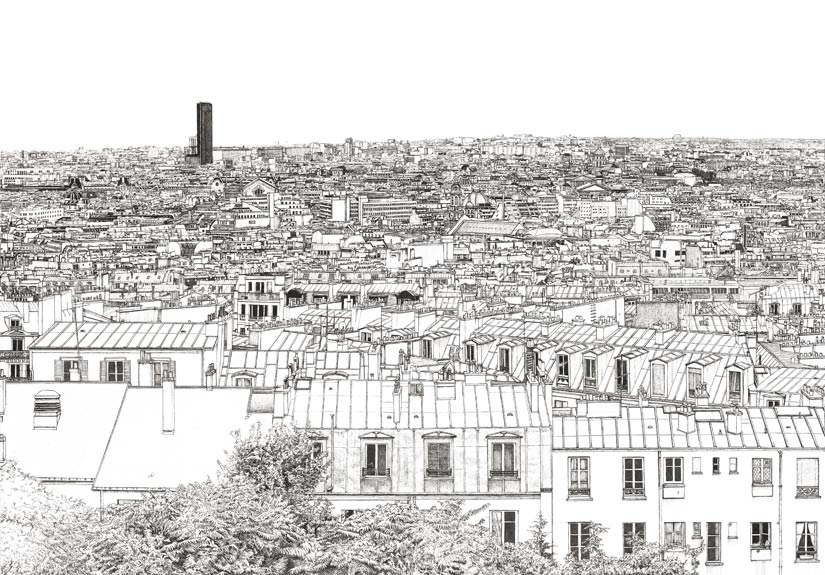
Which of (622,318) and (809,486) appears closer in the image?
(809,486)

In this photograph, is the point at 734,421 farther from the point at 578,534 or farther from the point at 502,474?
the point at 502,474

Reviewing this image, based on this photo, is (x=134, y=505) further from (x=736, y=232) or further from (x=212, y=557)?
(x=736, y=232)

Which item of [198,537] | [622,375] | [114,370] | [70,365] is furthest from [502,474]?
[622,375]

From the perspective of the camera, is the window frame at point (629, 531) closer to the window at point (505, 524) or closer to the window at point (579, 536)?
the window at point (579, 536)

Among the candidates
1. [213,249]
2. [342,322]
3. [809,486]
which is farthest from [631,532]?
[213,249]

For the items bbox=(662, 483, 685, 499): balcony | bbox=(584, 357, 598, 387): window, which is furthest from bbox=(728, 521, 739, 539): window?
bbox=(584, 357, 598, 387): window

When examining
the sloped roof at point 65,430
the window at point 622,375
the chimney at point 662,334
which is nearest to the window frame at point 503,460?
the sloped roof at point 65,430

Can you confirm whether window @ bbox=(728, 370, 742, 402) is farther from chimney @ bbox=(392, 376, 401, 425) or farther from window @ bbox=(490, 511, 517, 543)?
window @ bbox=(490, 511, 517, 543)
